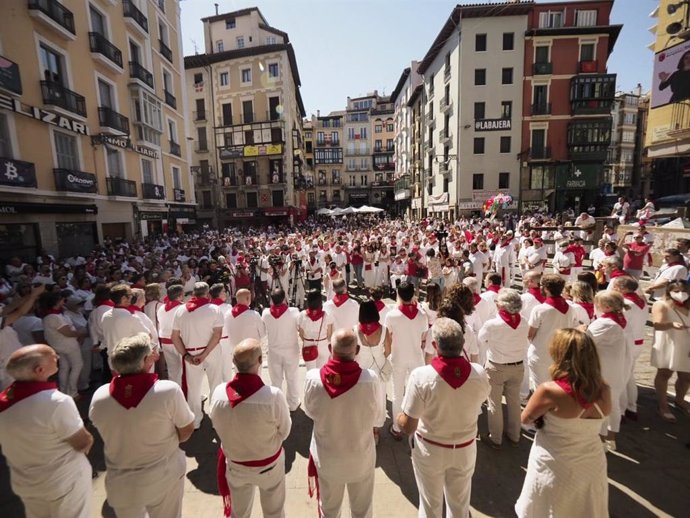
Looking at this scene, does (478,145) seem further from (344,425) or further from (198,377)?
(344,425)

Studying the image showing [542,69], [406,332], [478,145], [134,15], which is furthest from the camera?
[478,145]

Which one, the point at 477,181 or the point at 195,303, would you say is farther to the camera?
the point at 477,181

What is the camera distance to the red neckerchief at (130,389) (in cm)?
232

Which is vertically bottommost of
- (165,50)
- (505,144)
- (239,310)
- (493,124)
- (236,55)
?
(239,310)

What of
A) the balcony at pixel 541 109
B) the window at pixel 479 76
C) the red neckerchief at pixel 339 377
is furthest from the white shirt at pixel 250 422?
the balcony at pixel 541 109

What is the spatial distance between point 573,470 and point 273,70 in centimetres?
3977

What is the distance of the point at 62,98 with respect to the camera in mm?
14500

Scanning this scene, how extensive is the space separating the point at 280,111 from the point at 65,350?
3413 cm

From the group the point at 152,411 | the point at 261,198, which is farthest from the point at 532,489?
the point at 261,198

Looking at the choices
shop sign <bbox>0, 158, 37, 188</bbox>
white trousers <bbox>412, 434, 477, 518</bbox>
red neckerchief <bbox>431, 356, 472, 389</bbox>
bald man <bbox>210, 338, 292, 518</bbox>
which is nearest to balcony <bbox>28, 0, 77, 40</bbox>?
shop sign <bbox>0, 158, 37, 188</bbox>

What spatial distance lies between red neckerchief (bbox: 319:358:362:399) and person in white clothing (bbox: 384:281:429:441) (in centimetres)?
166

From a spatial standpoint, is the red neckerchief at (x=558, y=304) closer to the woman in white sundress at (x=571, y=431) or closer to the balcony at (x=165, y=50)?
the woman in white sundress at (x=571, y=431)

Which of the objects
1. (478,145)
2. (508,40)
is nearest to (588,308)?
(478,145)

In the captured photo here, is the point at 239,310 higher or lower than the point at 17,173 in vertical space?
lower
